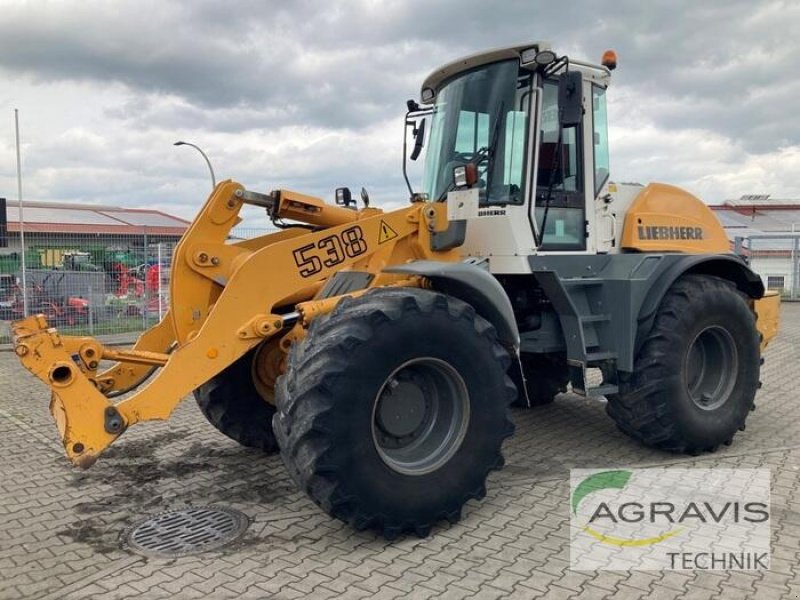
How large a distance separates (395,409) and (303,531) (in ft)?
3.04

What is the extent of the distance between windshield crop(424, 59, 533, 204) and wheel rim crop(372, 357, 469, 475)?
171cm

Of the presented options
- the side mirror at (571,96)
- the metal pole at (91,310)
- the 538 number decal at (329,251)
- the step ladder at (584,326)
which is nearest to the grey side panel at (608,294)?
the step ladder at (584,326)

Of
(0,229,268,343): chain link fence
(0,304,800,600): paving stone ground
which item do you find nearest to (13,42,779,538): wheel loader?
(0,304,800,600): paving stone ground

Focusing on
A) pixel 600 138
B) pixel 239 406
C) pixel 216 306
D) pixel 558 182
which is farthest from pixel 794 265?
pixel 216 306

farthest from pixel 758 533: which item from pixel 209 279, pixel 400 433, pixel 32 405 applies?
pixel 32 405

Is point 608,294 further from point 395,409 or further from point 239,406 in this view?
point 239,406

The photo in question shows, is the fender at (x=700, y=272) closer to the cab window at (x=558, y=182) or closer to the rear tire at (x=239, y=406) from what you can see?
the cab window at (x=558, y=182)

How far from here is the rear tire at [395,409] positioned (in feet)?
12.5

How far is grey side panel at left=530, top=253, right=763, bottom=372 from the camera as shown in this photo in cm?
542

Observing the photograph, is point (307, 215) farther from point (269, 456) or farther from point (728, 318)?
point (728, 318)

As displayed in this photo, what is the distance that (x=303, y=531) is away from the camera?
4289mm

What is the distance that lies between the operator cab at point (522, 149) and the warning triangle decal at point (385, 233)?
2.30ft

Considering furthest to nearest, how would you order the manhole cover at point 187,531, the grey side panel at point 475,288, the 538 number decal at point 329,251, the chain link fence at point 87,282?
the chain link fence at point 87,282 → the 538 number decal at point 329,251 → the grey side panel at point 475,288 → the manhole cover at point 187,531

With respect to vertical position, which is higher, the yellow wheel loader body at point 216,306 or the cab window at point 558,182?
the cab window at point 558,182
